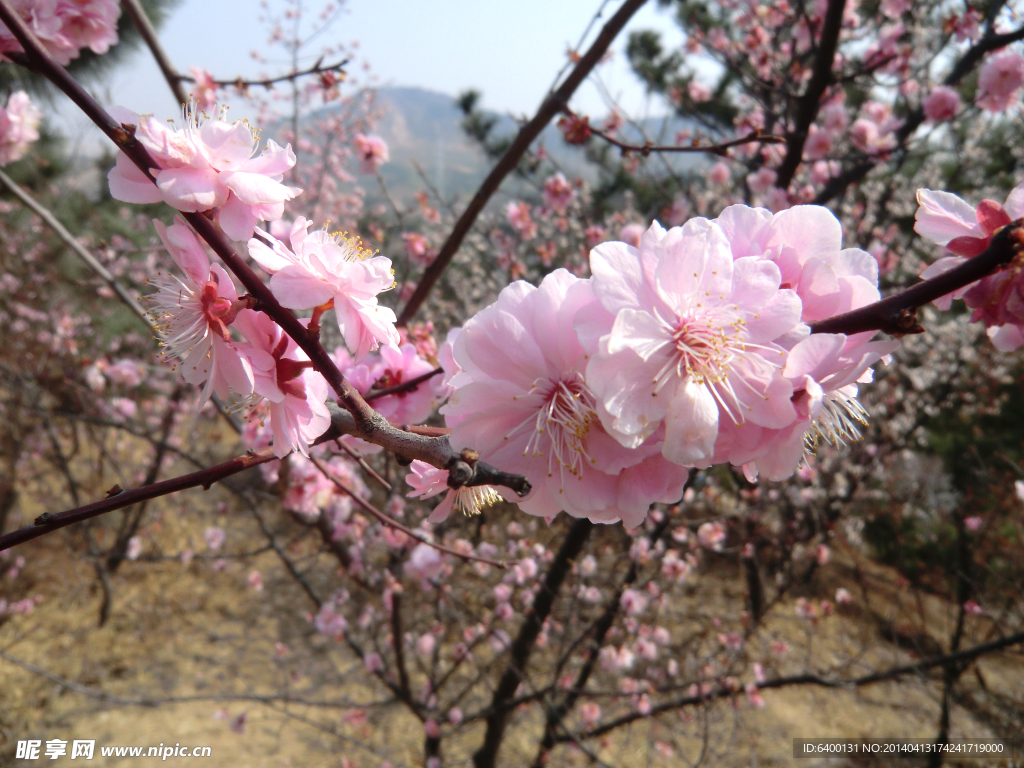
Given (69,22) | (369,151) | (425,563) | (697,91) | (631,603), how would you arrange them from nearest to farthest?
(69,22) < (425,563) < (631,603) < (369,151) < (697,91)

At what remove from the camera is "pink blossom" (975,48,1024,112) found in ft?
10.1

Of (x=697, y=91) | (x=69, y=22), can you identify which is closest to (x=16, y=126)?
(x=69, y=22)

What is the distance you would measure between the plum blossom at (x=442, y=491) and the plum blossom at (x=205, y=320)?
0.79ft

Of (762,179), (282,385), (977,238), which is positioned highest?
(762,179)

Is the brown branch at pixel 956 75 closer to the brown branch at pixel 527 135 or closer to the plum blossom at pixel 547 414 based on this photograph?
the brown branch at pixel 527 135

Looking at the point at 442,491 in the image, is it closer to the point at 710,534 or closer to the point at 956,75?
the point at 956,75

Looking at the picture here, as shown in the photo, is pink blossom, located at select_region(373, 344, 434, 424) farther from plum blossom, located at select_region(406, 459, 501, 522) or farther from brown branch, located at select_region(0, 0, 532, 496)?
brown branch, located at select_region(0, 0, 532, 496)

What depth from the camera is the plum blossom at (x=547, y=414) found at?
571mm

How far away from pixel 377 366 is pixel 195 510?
240 inches

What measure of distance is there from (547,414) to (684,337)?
7.1 inches

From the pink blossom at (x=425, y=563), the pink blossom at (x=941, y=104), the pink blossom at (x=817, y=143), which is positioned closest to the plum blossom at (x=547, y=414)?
→ the pink blossom at (x=425, y=563)

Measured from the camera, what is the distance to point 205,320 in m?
0.65

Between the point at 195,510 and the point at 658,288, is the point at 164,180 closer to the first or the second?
the point at 658,288

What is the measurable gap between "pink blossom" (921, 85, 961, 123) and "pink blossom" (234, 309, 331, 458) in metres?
4.10
